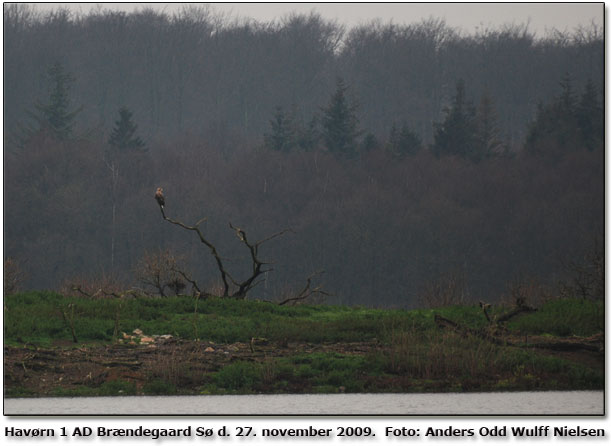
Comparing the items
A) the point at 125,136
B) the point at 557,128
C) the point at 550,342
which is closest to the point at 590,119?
the point at 557,128

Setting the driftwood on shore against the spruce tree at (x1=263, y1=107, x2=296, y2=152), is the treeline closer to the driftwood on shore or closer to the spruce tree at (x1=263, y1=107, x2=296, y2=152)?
the spruce tree at (x1=263, y1=107, x2=296, y2=152)

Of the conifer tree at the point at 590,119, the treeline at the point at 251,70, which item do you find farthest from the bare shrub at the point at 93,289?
the conifer tree at the point at 590,119

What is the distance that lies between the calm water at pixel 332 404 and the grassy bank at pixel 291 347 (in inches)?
27.3

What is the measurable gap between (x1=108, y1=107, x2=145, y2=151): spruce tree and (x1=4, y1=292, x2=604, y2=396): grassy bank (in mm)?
43081

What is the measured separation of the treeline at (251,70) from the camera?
5666 centimetres

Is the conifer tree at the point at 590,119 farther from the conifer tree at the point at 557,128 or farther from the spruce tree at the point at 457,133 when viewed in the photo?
the spruce tree at the point at 457,133

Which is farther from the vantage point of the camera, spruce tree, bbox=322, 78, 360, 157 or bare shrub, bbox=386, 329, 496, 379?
spruce tree, bbox=322, 78, 360, 157

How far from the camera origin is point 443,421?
12.4 m

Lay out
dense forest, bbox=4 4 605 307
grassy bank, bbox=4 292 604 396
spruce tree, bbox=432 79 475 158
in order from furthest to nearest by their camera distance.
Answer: spruce tree, bbox=432 79 475 158
dense forest, bbox=4 4 605 307
grassy bank, bbox=4 292 604 396

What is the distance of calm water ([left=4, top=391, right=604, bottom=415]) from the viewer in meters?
13.2

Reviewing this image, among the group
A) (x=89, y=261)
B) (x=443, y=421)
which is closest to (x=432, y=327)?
(x=443, y=421)

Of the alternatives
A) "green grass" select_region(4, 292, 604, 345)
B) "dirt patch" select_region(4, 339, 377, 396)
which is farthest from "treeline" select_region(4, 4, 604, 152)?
"dirt patch" select_region(4, 339, 377, 396)

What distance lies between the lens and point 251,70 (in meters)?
70.7

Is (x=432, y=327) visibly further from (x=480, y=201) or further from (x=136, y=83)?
(x=136, y=83)
